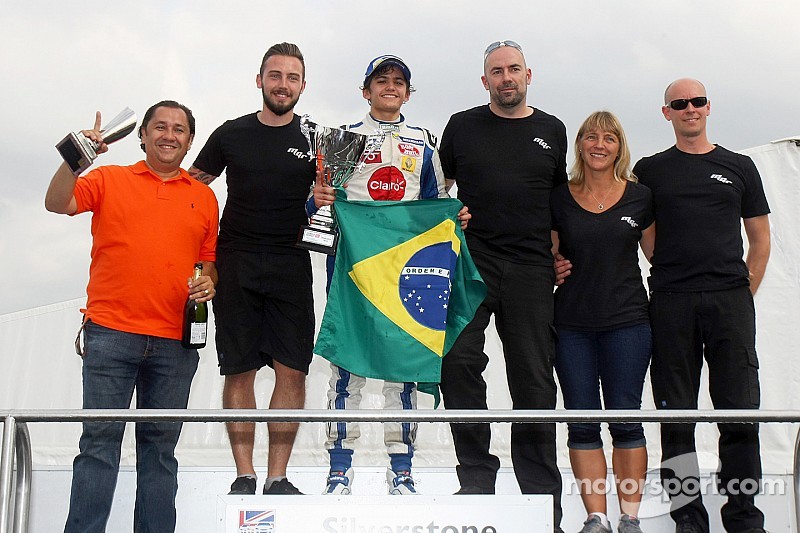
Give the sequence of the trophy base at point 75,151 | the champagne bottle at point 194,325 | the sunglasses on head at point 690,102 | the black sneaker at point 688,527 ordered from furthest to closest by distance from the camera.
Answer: the sunglasses on head at point 690,102
the champagne bottle at point 194,325
the trophy base at point 75,151
the black sneaker at point 688,527

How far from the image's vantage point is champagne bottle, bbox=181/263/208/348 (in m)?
3.10

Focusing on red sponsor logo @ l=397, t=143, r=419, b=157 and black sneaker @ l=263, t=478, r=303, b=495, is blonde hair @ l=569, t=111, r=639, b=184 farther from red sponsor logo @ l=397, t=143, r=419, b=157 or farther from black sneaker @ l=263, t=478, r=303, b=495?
black sneaker @ l=263, t=478, r=303, b=495

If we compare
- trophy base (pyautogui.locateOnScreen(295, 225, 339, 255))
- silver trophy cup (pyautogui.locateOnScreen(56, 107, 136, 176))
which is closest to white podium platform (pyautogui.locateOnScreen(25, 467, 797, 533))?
trophy base (pyautogui.locateOnScreen(295, 225, 339, 255))

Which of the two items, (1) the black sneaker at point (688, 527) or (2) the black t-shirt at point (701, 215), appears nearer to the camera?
(1) the black sneaker at point (688, 527)

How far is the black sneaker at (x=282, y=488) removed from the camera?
2.52 metres

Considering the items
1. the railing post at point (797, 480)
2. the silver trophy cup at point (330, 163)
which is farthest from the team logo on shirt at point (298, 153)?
the railing post at point (797, 480)

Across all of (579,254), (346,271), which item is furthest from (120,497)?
(579,254)

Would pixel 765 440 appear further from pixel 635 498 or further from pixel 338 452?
pixel 338 452

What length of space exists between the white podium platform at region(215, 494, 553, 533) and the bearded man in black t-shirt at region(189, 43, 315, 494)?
904 mm

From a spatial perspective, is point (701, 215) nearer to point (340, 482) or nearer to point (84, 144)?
point (340, 482)

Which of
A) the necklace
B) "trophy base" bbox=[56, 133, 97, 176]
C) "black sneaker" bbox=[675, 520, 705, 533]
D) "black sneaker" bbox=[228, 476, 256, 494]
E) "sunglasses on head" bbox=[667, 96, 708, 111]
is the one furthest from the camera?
"sunglasses on head" bbox=[667, 96, 708, 111]

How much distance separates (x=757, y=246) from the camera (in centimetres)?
362

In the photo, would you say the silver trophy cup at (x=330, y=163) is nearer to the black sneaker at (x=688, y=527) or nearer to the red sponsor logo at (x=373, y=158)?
the red sponsor logo at (x=373, y=158)

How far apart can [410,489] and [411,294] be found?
946mm
